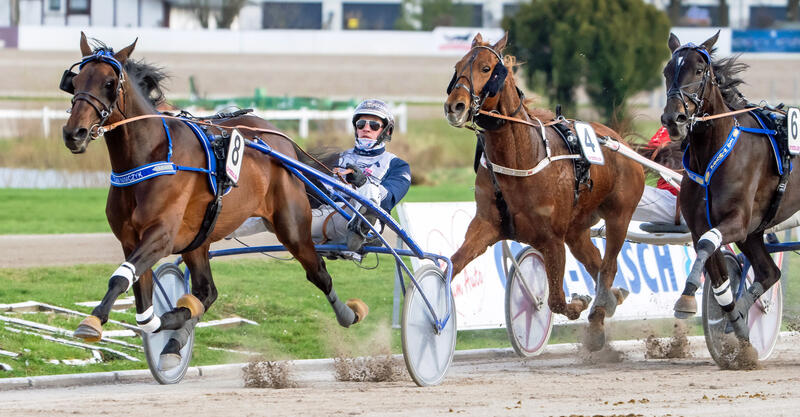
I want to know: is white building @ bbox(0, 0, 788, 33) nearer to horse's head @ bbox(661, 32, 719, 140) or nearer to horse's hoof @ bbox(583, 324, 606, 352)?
horse's hoof @ bbox(583, 324, 606, 352)

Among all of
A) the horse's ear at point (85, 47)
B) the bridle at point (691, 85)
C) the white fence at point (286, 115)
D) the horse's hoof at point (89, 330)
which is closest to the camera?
the horse's hoof at point (89, 330)

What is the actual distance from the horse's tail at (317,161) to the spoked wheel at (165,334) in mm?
888

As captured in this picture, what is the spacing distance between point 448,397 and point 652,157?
3420 mm

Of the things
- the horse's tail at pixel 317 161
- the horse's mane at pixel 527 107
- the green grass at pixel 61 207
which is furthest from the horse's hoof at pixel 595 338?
the green grass at pixel 61 207

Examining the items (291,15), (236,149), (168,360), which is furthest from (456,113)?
Answer: (291,15)

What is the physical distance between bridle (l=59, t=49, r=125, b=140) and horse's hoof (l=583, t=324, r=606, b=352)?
11.1ft

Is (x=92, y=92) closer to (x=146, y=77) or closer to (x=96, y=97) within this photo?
(x=96, y=97)

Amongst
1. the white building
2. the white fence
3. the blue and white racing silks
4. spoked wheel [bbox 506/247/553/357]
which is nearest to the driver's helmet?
the blue and white racing silks

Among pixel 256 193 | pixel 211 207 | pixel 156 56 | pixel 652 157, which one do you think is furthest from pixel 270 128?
pixel 156 56

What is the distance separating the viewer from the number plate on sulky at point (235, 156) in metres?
5.88

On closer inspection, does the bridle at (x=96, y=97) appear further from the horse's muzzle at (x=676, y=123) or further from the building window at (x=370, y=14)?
the building window at (x=370, y=14)

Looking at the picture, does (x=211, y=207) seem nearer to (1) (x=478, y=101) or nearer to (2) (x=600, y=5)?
(1) (x=478, y=101)

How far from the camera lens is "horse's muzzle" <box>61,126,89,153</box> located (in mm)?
5090

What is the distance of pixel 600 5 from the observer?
24078 millimetres
